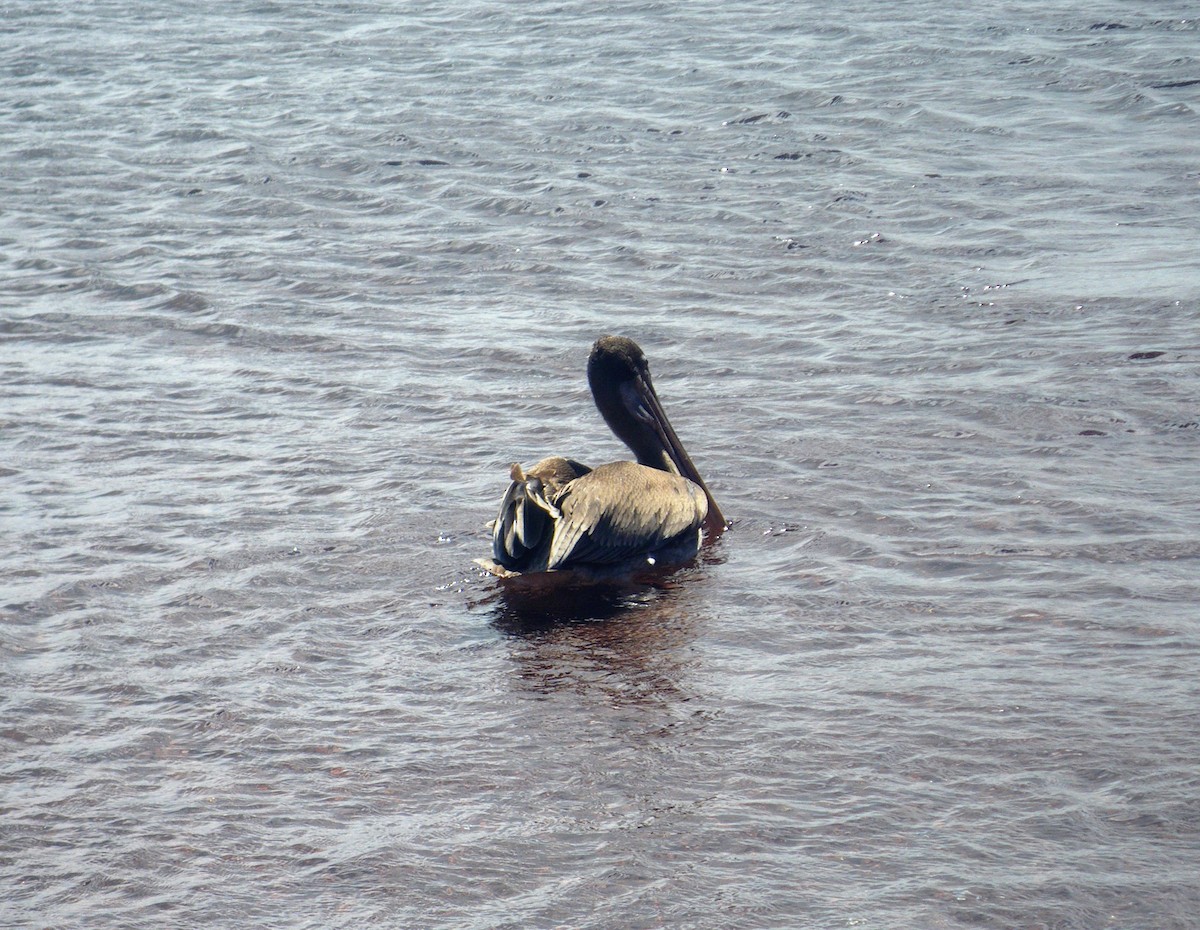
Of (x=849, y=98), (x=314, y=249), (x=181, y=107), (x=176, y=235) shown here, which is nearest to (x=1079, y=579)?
(x=314, y=249)

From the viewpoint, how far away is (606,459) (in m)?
7.40

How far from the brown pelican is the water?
185mm

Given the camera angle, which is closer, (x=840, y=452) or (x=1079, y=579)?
(x=1079, y=579)

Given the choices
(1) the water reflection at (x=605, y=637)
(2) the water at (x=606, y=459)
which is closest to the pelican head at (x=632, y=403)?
(2) the water at (x=606, y=459)

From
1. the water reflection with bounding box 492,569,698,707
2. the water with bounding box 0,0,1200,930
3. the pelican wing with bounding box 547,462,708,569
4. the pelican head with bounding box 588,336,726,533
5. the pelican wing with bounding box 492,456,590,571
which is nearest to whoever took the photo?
the water with bounding box 0,0,1200,930

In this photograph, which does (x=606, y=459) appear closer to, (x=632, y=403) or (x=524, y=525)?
(x=632, y=403)

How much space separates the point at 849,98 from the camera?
44.7 ft

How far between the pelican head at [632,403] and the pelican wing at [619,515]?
0.48 m

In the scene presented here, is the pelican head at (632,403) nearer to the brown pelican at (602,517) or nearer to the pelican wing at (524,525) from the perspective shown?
the brown pelican at (602,517)

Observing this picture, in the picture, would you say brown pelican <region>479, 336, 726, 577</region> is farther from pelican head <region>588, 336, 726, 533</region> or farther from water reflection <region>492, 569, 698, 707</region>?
water reflection <region>492, 569, 698, 707</region>

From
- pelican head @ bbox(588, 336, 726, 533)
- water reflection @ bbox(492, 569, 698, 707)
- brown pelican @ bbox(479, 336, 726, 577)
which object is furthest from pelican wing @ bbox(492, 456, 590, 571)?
pelican head @ bbox(588, 336, 726, 533)

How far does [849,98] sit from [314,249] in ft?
17.2

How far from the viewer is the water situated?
409 centimetres

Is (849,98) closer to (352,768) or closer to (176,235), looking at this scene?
(176,235)
